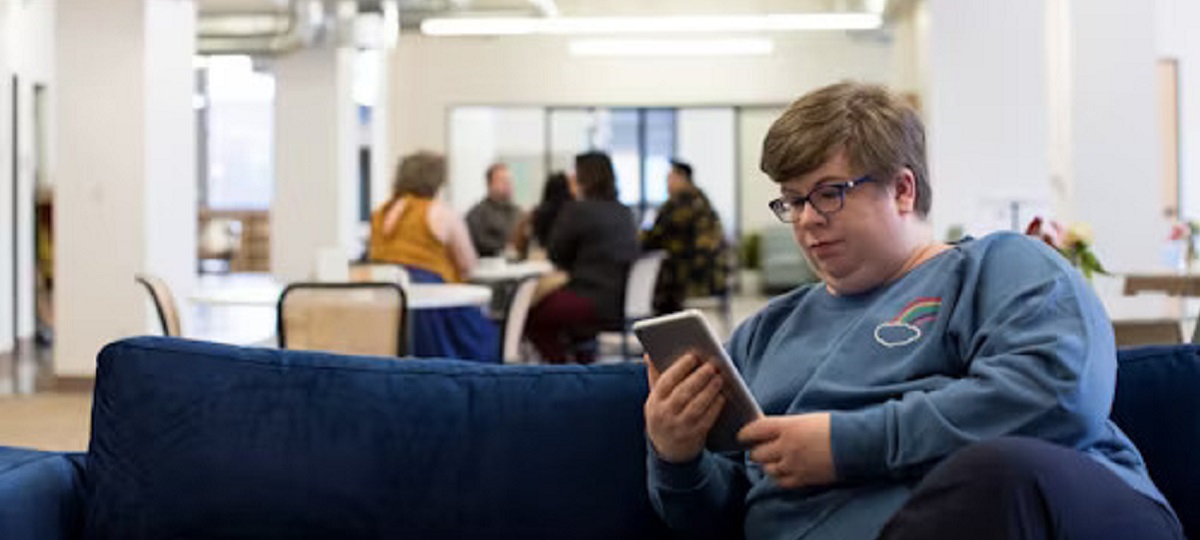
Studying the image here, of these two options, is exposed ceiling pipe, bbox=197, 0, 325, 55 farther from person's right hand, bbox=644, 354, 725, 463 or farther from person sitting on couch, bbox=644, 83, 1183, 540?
person's right hand, bbox=644, 354, 725, 463

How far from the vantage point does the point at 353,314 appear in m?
5.00

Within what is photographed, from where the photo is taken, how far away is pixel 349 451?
2104mm

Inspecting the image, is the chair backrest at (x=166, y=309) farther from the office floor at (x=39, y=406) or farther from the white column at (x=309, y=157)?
the white column at (x=309, y=157)

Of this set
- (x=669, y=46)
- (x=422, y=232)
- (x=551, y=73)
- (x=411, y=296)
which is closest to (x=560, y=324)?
(x=422, y=232)

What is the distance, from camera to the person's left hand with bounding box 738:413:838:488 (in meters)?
1.82

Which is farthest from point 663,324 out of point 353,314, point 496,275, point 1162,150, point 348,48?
point 348,48

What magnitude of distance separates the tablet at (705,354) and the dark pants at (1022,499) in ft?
0.90

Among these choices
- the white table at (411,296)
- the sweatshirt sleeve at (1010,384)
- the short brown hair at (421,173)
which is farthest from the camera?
the short brown hair at (421,173)

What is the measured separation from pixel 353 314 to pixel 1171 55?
34.4ft

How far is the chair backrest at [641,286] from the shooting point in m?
7.91

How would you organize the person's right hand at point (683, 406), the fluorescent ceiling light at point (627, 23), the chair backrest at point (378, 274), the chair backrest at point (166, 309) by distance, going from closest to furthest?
the person's right hand at point (683, 406), the chair backrest at point (166, 309), the chair backrest at point (378, 274), the fluorescent ceiling light at point (627, 23)

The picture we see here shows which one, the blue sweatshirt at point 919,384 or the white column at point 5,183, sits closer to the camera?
the blue sweatshirt at point 919,384

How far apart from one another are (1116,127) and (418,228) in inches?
161

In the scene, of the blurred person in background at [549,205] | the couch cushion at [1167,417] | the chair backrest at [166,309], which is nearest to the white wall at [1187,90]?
the blurred person in background at [549,205]
